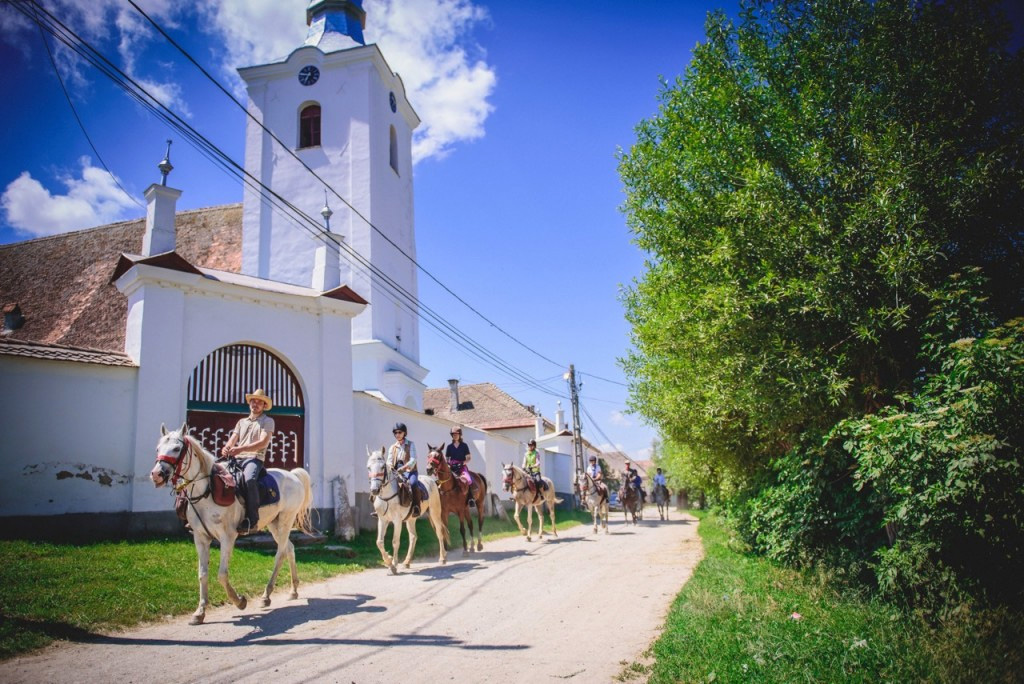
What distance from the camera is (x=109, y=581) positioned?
767cm

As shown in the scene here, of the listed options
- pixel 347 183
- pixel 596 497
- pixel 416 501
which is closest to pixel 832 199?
pixel 416 501

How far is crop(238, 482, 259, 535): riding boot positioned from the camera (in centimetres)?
729

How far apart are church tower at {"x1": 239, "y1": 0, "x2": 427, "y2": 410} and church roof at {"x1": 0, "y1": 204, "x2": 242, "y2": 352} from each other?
114 cm

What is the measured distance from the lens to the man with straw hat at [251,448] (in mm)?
7336

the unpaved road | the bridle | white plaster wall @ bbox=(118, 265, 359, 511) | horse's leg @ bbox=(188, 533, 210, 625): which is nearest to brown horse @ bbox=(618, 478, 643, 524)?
white plaster wall @ bbox=(118, 265, 359, 511)

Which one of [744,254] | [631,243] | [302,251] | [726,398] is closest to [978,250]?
[744,254]

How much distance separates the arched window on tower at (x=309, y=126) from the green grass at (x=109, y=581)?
60.4 feet

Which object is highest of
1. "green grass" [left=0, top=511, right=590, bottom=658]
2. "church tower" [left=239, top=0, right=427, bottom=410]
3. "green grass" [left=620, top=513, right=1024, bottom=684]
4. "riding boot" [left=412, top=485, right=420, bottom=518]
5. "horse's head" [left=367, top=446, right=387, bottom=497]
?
"church tower" [left=239, top=0, right=427, bottom=410]

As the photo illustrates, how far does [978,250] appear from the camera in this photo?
7418 millimetres

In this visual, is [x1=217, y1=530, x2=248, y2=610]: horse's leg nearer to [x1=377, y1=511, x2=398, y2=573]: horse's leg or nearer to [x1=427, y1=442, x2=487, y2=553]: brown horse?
[x1=377, y1=511, x2=398, y2=573]: horse's leg

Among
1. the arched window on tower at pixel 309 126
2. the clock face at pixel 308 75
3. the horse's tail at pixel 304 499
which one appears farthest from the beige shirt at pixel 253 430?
the clock face at pixel 308 75

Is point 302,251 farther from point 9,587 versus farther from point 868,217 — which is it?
point 868,217

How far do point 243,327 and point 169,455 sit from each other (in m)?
7.03

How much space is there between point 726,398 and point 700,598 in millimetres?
2570
